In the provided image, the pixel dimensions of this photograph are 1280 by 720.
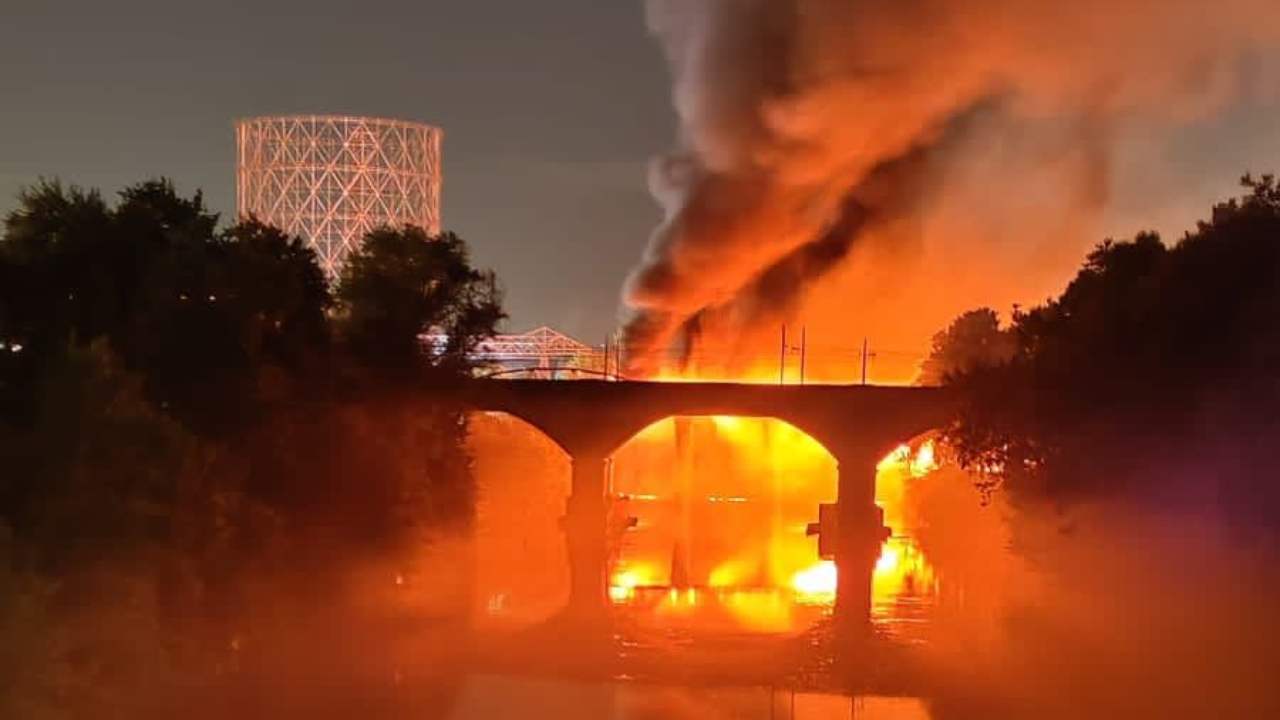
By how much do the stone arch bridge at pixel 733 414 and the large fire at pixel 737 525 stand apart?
1643 millimetres

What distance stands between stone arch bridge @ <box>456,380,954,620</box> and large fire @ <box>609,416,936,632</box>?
1643 mm

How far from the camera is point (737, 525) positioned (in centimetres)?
6444

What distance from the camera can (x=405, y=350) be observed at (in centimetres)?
3556

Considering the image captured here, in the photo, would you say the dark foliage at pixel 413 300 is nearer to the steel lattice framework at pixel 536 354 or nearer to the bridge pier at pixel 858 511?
the steel lattice framework at pixel 536 354

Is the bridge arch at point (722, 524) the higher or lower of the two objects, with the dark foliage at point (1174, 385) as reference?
lower

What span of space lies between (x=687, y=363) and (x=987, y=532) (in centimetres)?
1413

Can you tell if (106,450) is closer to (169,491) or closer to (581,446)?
(169,491)

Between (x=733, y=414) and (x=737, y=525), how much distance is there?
13.5 metres

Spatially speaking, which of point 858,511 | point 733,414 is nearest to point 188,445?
point 733,414

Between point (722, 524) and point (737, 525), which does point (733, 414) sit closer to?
point (737, 525)

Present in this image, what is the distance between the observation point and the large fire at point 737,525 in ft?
129

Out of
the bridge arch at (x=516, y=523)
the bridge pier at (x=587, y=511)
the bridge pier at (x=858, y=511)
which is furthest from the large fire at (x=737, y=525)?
the bridge arch at (x=516, y=523)

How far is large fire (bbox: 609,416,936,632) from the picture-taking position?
3922cm

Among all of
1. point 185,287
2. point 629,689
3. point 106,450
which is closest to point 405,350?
point 185,287
